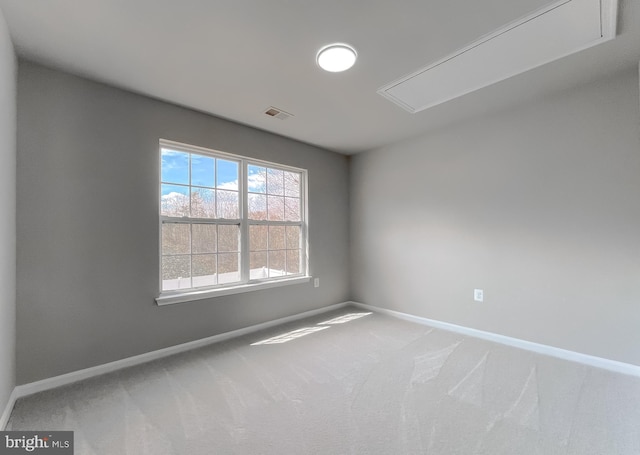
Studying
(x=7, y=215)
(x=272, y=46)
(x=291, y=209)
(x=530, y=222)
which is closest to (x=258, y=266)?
(x=291, y=209)

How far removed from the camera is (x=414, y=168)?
3562 mm

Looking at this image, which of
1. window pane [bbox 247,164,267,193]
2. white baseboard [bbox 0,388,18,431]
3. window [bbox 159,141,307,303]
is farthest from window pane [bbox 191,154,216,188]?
white baseboard [bbox 0,388,18,431]

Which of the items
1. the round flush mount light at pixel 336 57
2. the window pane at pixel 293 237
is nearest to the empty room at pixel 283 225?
the round flush mount light at pixel 336 57

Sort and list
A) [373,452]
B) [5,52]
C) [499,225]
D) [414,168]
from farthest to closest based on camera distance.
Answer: [414,168]
[499,225]
[5,52]
[373,452]

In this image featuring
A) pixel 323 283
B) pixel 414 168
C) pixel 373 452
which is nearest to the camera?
pixel 373 452

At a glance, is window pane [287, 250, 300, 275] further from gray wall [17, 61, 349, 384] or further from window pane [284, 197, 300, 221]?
gray wall [17, 61, 349, 384]

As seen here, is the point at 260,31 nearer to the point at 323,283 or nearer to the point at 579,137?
the point at 579,137

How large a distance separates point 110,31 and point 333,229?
3.15m

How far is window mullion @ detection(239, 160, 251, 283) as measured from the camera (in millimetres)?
3172

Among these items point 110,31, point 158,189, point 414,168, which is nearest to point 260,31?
point 110,31

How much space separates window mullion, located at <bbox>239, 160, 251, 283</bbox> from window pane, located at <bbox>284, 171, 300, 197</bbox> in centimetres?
63

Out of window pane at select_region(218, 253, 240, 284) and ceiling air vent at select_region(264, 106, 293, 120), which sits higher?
ceiling air vent at select_region(264, 106, 293, 120)

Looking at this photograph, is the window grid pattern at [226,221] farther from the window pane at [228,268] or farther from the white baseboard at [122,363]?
the white baseboard at [122,363]

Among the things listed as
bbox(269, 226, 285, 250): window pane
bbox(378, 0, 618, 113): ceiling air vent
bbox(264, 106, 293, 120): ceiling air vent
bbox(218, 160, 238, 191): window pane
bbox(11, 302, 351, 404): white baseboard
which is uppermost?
bbox(378, 0, 618, 113): ceiling air vent
